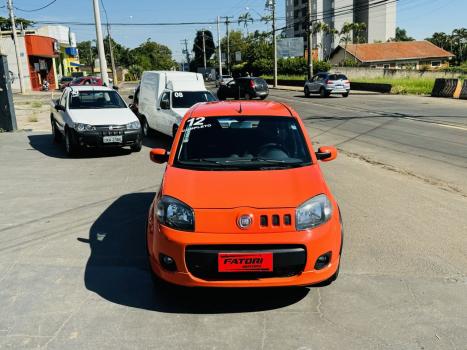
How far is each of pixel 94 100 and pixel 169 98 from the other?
199cm

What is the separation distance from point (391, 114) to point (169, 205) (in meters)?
17.7

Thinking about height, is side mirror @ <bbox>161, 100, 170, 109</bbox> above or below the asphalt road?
above

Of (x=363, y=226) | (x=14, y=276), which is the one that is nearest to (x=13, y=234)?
(x=14, y=276)

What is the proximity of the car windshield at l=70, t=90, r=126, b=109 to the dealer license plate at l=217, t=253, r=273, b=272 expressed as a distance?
9.60 meters

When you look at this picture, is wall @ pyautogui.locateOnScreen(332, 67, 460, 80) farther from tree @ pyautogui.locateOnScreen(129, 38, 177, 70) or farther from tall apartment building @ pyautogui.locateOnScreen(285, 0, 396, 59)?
tree @ pyautogui.locateOnScreen(129, 38, 177, 70)

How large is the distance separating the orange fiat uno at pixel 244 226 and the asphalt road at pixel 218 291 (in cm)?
35

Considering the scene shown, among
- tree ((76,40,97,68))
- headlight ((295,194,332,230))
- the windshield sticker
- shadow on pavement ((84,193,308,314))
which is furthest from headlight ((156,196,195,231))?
tree ((76,40,97,68))

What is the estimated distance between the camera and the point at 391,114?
19906 mm

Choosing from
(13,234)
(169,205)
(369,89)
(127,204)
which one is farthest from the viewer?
(369,89)

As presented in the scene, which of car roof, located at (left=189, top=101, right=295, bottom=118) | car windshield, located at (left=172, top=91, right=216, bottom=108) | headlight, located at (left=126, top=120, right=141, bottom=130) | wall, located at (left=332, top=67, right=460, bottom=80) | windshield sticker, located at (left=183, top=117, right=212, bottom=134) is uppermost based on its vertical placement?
car roof, located at (left=189, top=101, right=295, bottom=118)

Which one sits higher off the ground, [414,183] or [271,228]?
[271,228]

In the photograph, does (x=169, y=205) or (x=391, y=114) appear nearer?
(x=169, y=205)

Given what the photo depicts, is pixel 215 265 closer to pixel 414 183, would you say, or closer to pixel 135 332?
pixel 135 332

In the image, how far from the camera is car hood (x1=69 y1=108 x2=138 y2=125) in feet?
37.4
